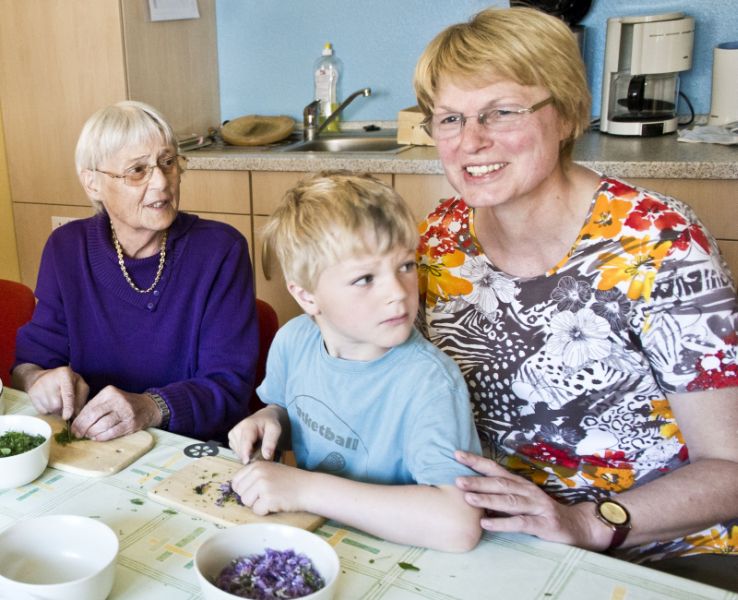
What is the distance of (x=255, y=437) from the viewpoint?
1151 mm

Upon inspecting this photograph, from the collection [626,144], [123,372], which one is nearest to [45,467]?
[123,372]

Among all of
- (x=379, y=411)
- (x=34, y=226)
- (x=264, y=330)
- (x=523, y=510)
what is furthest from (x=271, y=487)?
(x=34, y=226)

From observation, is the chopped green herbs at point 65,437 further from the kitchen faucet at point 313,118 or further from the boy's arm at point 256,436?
the kitchen faucet at point 313,118

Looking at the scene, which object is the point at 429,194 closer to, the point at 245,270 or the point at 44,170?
the point at 245,270

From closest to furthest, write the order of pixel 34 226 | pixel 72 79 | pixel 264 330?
pixel 264 330 < pixel 72 79 < pixel 34 226

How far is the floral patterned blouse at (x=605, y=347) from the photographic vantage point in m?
1.12

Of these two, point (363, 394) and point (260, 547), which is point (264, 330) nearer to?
point (363, 394)

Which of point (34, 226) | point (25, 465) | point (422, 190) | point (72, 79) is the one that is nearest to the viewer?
point (25, 465)

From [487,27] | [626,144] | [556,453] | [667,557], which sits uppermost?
[487,27]

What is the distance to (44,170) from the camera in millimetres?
3273

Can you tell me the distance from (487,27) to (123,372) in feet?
3.20

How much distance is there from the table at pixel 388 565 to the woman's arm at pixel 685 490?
0.28 ft

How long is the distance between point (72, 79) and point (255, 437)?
95.8 inches

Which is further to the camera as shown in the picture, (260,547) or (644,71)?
(644,71)
